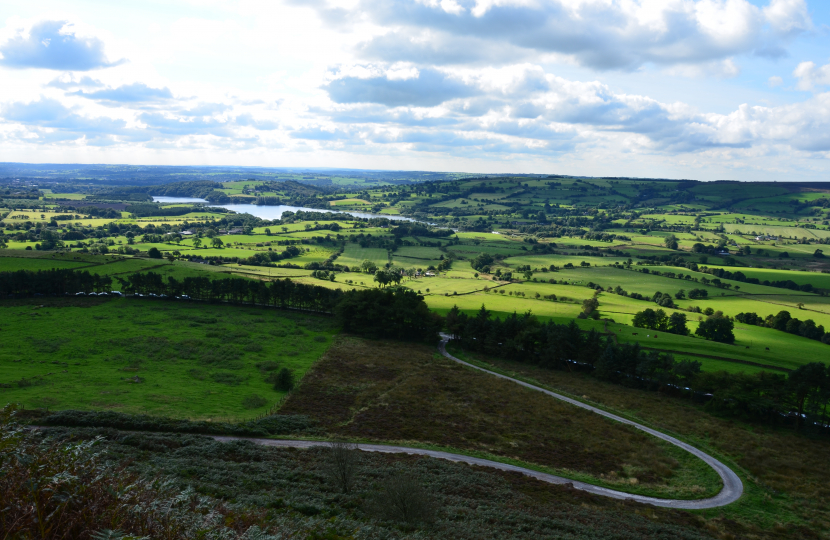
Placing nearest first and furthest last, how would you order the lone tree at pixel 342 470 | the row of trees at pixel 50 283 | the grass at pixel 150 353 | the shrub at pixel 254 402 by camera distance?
the lone tree at pixel 342 470 → the grass at pixel 150 353 → the shrub at pixel 254 402 → the row of trees at pixel 50 283

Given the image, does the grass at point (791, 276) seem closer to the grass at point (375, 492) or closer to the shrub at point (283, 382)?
the grass at point (375, 492)

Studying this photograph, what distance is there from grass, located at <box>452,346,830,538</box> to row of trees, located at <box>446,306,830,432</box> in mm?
2385

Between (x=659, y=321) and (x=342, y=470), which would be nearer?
(x=342, y=470)

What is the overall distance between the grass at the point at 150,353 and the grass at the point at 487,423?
8.62m

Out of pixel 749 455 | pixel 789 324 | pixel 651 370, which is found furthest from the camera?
pixel 789 324

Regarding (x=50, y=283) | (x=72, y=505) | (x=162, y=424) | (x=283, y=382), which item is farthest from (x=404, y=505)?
(x=50, y=283)

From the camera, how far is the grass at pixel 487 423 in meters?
40.9

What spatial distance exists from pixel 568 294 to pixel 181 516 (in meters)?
116

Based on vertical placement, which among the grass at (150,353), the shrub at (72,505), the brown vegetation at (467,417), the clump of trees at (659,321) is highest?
the shrub at (72,505)

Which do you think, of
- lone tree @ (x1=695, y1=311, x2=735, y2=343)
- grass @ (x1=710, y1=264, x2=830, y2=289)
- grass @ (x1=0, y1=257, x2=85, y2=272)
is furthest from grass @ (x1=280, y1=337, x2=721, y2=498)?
grass @ (x1=710, y1=264, x2=830, y2=289)

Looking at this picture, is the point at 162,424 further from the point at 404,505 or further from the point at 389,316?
the point at 389,316

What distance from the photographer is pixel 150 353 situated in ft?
207

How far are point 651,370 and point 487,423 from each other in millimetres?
30275

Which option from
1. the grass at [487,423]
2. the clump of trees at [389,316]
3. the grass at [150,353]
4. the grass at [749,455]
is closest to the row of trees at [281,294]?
the clump of trees at [389,316]
